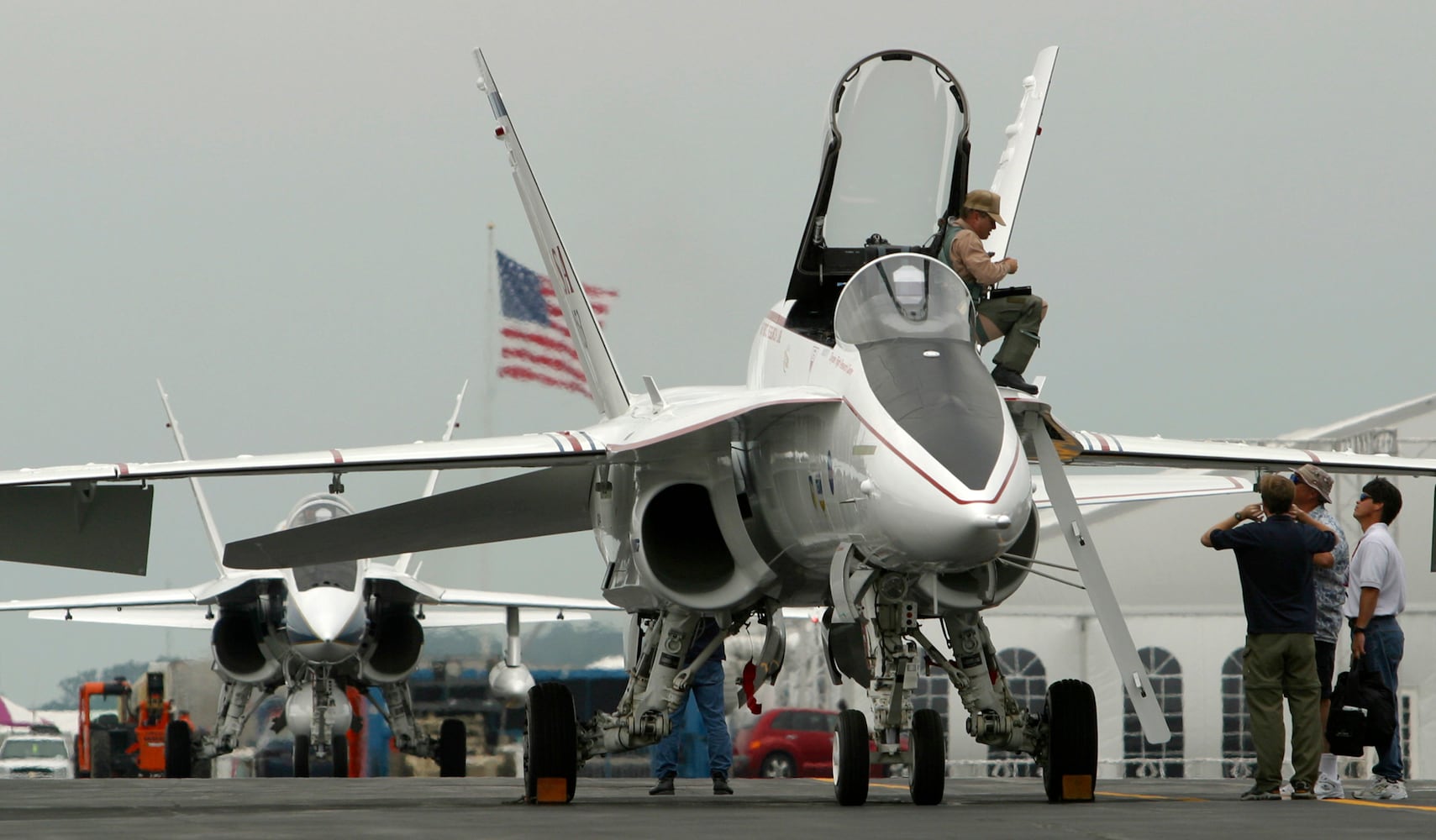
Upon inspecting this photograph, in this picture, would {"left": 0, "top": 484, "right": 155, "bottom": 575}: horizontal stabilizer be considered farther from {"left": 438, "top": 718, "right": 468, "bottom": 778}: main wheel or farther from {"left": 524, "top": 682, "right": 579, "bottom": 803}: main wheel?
{"left": 438, "top": 718, "right": 468, "bottom": 778}: main wheel

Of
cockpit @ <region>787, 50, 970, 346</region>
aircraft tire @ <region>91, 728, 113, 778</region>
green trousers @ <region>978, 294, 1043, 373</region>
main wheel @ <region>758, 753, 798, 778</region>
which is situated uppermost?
cockpit @ <region>787, 50, 970, 346</region>

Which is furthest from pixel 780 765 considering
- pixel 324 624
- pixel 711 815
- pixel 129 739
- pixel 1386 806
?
pixel 711 815

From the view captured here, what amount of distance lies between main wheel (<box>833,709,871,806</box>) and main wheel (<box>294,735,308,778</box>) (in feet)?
48.6

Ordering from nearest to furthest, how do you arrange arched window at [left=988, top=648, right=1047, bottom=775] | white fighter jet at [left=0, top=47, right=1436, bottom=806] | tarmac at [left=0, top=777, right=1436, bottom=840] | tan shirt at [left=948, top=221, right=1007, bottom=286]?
tarmac at [left=0, top=777, right=1436, bottom=840] → white fighter jet at [left=0, top=47, right=1436, bottom=806] → tan shirt at [left=948, top=221, right=1007, bottom=286] → arched window at [left=988, top=648, right=1047, bottom=775]

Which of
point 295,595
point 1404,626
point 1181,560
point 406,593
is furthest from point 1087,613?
point 295,595

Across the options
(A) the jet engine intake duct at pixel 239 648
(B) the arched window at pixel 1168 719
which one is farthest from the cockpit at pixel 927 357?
(B) the arched window at pixel 1168 719

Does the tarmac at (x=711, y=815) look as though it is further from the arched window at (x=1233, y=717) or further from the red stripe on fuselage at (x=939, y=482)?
the arched window at (x=1233, y=717)

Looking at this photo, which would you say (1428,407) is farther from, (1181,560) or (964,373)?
(964,373)

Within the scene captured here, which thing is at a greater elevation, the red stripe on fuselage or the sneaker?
the red stripe on fuselage

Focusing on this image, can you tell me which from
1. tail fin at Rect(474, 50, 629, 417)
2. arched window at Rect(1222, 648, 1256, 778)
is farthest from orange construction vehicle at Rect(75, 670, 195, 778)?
tail fin at Rect(474, 50, 629, 417)

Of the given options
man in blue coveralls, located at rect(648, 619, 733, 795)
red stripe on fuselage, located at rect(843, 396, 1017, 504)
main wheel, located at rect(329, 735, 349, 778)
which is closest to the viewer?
red stripe on fuselage, located at rect(843, 396, 1017, 504)

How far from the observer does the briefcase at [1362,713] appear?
9195 mm

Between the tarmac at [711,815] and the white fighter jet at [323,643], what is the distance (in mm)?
8322

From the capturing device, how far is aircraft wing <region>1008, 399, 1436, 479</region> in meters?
10.0
